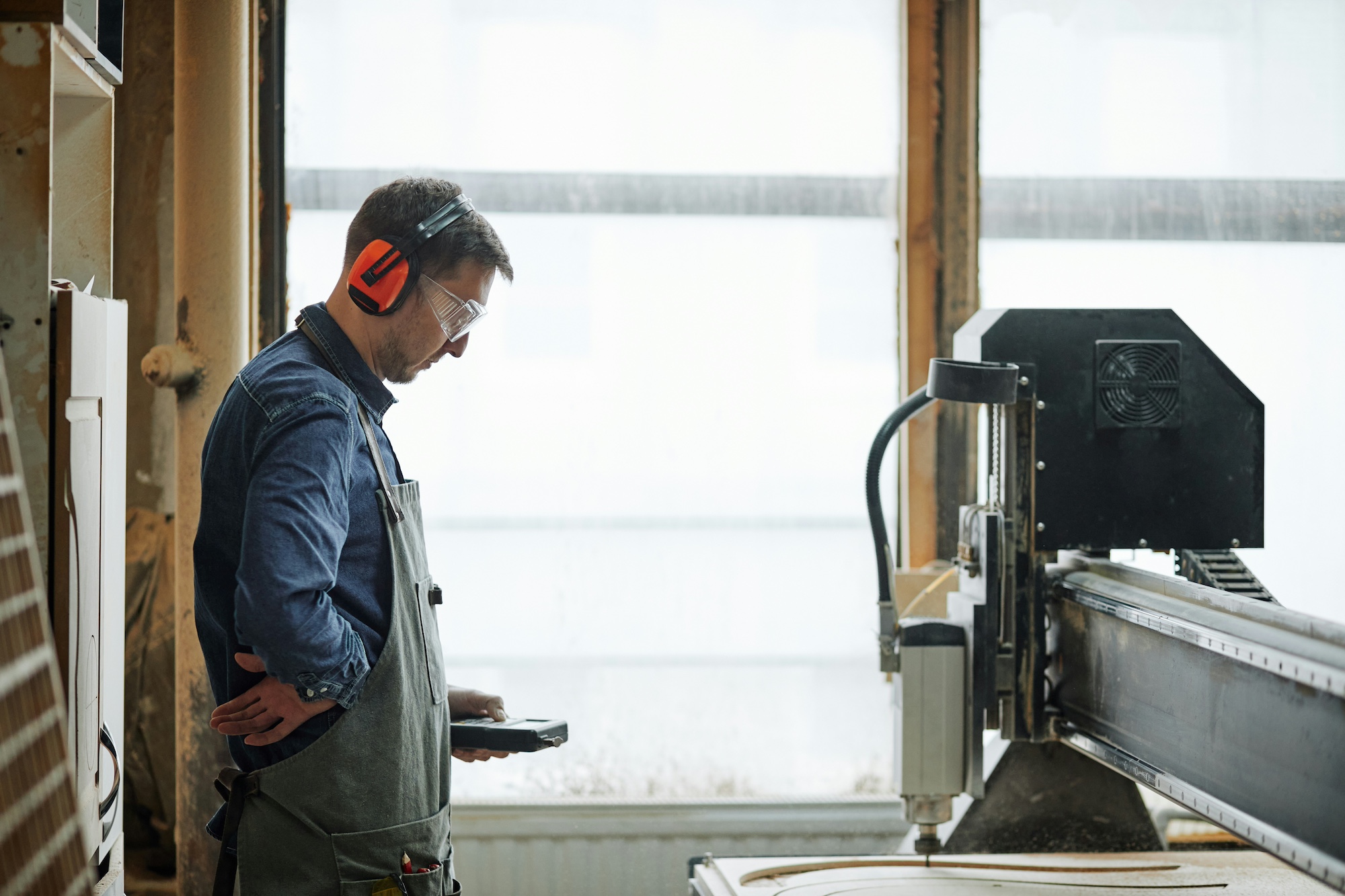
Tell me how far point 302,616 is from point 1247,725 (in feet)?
3.93

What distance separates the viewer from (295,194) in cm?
254

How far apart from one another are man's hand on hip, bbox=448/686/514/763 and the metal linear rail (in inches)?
38.7

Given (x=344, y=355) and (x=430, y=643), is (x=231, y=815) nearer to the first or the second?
(x=430, y=643)

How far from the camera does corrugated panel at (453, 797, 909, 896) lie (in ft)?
8.20

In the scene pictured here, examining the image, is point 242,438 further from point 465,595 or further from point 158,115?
point 158,115

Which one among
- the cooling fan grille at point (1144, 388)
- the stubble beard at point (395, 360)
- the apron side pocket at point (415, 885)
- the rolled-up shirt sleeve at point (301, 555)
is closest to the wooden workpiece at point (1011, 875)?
the apron side pocket at point (415, 885)

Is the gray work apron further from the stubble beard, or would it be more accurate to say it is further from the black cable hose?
the black cable hose

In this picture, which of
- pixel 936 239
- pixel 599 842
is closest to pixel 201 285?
pixel 599 842

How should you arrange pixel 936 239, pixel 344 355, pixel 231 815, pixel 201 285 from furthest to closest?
pixel 936 239, pixel 201 285, pixel 344 355, pixel 231 815

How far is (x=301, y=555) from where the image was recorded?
1.21m

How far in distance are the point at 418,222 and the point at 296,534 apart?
490mm

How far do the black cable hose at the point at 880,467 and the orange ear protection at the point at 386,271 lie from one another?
2.92 feet

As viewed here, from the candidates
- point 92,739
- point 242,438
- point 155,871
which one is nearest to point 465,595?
point 155,871

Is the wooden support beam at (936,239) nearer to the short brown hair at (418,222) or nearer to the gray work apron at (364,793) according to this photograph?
the short brown hair at (418,222)
